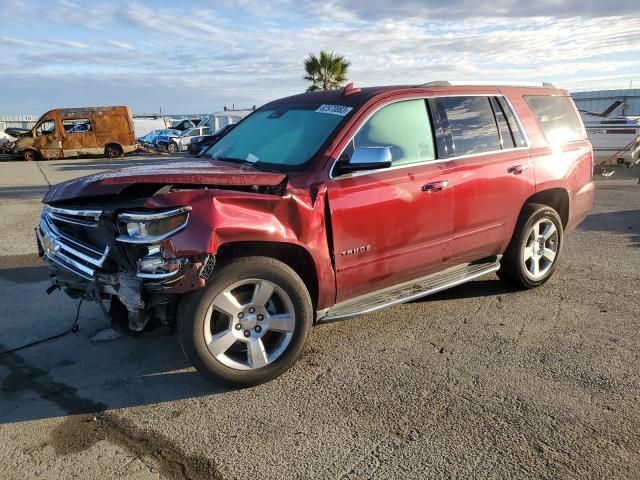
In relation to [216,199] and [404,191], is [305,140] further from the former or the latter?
[216,199]

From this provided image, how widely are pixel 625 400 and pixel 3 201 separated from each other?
39.2ft

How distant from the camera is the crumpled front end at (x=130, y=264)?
320 cm

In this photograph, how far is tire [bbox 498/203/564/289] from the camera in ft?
16.9

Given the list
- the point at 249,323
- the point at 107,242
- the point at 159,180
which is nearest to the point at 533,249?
the point at 249,323

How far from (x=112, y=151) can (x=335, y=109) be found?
2523cm

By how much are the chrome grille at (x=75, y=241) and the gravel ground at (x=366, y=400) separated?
0.82 meters

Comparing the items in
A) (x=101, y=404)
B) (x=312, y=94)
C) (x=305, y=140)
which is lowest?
(x=101, y=404)

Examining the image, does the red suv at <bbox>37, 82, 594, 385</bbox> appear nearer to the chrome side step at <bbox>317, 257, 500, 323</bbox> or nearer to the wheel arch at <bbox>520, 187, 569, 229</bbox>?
the chrome side step at <bbox>317, 257, 500, 323</bbox>

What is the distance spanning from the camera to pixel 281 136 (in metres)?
4.39

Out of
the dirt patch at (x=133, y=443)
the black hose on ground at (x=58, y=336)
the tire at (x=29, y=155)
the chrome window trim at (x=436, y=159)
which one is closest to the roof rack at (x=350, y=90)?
the chrome window trim at (x=436, y=159)

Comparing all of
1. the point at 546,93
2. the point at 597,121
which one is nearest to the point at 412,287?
the point at 546,93

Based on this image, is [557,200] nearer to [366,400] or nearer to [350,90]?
[350,90]

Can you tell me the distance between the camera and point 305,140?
13.6 ft

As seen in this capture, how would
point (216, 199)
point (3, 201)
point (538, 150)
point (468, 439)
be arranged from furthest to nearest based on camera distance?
point (3, 201)
point (538, 150)
point (216, 199)
point (468, 439)
